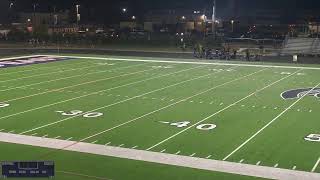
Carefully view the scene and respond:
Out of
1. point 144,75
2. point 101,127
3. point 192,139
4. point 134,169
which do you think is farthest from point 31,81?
point 134,169

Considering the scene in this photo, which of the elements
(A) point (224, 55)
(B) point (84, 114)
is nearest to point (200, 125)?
(B) point (84, 114)

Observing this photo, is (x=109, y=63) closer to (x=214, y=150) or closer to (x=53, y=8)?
(x=214, y=150)

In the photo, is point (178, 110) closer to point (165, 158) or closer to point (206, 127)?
point (206, 127)

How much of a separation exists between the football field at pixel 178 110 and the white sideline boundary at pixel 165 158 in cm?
27

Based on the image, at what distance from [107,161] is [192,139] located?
253 centimetres

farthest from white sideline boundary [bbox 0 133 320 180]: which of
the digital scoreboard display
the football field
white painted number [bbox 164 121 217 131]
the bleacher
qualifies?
the bleacher

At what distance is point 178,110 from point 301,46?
26.5 meters

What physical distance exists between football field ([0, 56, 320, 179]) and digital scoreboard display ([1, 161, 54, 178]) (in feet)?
16.5

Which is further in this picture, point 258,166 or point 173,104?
point 173,104

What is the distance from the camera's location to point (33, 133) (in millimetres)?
13180

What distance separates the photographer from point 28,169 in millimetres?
6449

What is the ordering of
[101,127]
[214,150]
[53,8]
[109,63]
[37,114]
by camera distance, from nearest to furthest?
1. [214,150]
2. [101,127]
3. [37,114]
4. [109,63]
5. [53,8]

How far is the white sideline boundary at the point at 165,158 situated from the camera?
987 centimetres

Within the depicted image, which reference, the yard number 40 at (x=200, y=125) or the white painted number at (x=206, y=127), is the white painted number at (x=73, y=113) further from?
the white painted number at (x=206, y=127)
